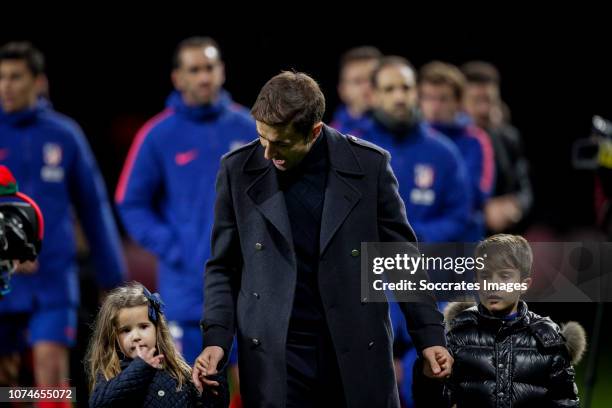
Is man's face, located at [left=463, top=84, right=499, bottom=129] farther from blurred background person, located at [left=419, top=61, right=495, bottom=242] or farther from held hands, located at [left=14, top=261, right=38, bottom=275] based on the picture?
held hands, located at [left=14, top=261, right=38, bottom=275]

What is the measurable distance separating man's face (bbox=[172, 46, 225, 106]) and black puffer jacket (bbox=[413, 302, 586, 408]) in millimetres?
3789

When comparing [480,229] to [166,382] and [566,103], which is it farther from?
[566,103]

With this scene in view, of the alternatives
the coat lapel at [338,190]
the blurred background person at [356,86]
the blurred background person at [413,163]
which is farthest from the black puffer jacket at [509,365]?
Result: the blurred background person at [356,86]

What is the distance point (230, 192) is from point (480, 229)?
512 cm

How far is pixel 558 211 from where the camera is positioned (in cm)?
1608

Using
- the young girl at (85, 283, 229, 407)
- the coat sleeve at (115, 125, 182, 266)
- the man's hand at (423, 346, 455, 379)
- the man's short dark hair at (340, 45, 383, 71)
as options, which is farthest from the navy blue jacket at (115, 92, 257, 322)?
the man's hand at (423, 346, 455, 379)

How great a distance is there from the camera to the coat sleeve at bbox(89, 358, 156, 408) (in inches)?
208

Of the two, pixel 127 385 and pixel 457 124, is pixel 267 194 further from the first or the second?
pixel 457 124

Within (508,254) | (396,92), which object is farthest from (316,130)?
(396,92)

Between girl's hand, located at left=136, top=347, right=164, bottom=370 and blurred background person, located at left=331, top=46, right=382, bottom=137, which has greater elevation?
blurred background person, located at left=331, top=46, right=382, bottom=137

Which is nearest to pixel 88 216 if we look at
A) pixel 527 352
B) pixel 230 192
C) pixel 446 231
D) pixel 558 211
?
pixel 446 231

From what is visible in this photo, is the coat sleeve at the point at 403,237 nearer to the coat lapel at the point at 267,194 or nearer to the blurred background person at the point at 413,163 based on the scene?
the coat lapel at the point at 267,194

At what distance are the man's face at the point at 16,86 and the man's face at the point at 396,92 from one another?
7.08ft

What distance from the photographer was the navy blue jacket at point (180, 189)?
339 inches
